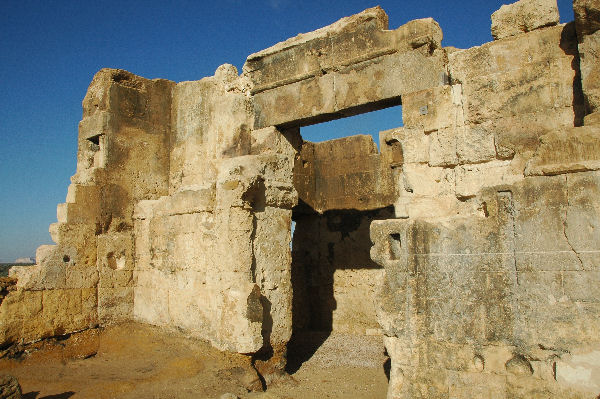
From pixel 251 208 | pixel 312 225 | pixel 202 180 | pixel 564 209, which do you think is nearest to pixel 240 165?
pixel 251 208

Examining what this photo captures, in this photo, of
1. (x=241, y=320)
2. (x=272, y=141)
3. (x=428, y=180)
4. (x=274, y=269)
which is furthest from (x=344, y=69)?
(x=241, y=320)

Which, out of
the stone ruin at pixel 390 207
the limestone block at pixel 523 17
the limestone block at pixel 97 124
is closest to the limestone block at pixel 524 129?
the stone ruin at pixel 390 207

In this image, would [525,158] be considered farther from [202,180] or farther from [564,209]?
[202,180]

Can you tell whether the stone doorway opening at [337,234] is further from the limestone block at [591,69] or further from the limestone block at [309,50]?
the limestone block at [591,69]

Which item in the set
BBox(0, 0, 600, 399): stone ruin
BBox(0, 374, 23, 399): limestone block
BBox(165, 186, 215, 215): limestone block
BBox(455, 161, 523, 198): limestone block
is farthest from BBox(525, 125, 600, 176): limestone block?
BBox(0, 374, 23, 399): limestone block

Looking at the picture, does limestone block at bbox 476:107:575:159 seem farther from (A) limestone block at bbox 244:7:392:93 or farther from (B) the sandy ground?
(B) the sandy ground

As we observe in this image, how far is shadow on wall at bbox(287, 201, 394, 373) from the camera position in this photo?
9.19 meters

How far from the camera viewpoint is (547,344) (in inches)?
136

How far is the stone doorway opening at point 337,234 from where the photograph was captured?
9.17 m

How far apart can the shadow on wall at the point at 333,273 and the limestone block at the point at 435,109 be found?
4.74 metres

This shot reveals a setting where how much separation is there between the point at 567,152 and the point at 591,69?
2.17 ft

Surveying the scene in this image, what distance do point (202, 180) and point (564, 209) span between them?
450 centimetres

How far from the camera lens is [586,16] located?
3555 mm

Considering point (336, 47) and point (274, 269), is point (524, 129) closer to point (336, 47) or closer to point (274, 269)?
point (336, 47)
